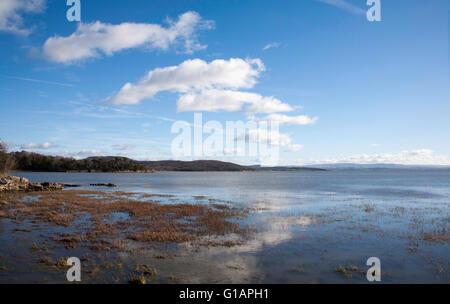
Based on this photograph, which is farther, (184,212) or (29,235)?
(184,212)

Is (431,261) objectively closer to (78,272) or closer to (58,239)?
(78,272)

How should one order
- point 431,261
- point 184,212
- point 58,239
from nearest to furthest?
point 431,261 → point 58,239 → point 184,212

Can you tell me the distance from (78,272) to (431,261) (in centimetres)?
2103

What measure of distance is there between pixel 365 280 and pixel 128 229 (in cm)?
1953

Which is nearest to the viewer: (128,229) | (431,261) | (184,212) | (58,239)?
(431,261)
